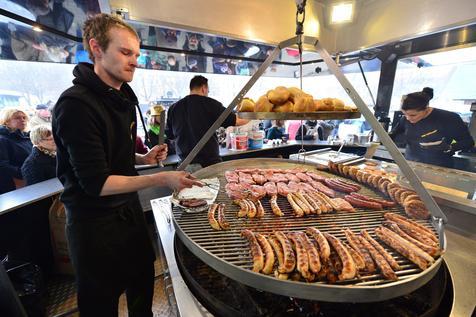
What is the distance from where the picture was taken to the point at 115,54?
4.59 ft

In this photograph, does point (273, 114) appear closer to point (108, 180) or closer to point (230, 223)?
point (230, 223)

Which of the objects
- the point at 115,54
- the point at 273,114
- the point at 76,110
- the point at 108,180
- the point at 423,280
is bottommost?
the point at 423,280

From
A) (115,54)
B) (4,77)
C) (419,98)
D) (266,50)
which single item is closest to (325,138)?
(266,50)

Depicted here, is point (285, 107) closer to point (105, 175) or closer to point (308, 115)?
point (308, 115)

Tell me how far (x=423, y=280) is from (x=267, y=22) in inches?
105

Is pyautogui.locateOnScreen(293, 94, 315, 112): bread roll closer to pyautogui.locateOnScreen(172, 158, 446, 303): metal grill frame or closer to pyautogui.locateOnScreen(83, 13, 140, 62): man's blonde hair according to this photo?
pyautogui.locateOnScreen(172, 158, 446, 303): metal grill frame

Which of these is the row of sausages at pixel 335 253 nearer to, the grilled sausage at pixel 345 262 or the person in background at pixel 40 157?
the grilled sausage at pixel 345 262

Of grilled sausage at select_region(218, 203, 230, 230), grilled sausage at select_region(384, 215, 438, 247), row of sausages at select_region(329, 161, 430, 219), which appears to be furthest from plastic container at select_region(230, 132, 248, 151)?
grilled sausage at select_region(384, 215, 438, 247)

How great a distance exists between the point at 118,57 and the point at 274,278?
154 cm

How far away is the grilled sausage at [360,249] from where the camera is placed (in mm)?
1097

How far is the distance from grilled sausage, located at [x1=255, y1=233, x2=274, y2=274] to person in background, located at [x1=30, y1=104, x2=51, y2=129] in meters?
4.57

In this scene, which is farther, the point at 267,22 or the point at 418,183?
the point at 267,22

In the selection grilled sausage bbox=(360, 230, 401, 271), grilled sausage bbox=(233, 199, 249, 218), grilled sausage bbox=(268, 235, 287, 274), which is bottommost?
grilled sausage bbox=(360, 230, 401, 271)

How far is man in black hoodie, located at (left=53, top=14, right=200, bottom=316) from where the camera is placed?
1.30 meters
